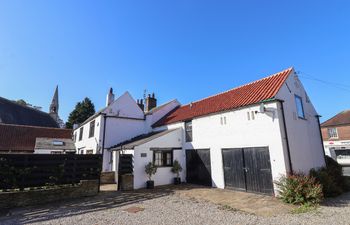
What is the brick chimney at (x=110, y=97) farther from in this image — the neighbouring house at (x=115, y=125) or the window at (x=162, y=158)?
the window at (x=162, y=158)

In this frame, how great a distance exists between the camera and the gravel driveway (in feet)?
22.2

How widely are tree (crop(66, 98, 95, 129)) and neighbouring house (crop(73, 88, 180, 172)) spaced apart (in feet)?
78.2

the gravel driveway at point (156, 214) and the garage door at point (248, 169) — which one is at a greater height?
the garage door at point (248, 169)

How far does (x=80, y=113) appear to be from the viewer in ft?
150

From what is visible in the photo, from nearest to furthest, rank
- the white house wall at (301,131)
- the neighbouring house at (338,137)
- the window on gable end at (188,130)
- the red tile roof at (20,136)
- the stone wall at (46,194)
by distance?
the stone wall at (46,194)
the white house wall at (301,131)
the window on gable end at (188,130)
the red tile roof at (20,136)
the neighbouring house at (338,137)

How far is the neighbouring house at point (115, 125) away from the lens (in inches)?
742

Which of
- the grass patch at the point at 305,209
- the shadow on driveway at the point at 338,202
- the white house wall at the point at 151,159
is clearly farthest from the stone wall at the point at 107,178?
the shadow on driveway at the point at 338,202

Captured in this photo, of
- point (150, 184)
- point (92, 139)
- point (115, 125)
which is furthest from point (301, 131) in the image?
point (92, 139)

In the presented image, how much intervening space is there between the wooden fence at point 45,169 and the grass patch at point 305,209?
1033cm

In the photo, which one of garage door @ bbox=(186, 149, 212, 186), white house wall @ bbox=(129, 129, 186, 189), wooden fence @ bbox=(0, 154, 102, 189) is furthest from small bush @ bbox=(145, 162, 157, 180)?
wooden fence @ bbox=(0, 154, 102, 189)

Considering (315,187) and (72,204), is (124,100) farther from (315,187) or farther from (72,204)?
(315,187)

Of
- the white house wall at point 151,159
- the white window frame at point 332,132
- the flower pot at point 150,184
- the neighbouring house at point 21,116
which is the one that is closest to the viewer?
the flower pot at point 150,184

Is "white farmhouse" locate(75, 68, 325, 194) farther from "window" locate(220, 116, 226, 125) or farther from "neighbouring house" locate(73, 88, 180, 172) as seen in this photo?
"neighbouring house" locate(73, 88, 180, 172)

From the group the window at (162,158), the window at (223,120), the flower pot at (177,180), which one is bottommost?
the flower pot at (177,180)
